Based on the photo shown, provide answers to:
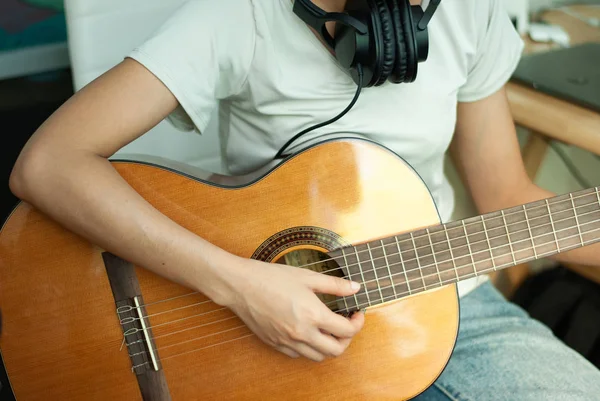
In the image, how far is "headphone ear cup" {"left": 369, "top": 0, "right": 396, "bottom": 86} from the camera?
86cm

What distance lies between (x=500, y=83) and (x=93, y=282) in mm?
758

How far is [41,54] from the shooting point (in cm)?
127

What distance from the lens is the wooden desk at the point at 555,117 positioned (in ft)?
4.20

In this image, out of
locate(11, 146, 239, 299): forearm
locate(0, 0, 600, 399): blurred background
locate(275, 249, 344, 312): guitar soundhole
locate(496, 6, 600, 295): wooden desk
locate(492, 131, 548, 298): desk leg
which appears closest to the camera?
locate(11, 146, 239, 299): forearm

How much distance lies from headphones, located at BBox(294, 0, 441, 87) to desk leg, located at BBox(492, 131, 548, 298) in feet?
2.75

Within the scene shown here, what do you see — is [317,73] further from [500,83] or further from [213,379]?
[213,379]

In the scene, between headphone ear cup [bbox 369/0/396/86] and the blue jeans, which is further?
the blue jeans

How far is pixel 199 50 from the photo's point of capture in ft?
2.88

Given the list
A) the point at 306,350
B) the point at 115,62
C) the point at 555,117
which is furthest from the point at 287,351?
the point at 555,117

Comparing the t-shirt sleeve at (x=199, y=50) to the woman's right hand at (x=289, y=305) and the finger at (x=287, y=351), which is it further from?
the finger at (x=287, y=351)

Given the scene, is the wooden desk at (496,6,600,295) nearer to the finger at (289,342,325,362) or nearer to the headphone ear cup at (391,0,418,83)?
the headphone ear cup at (391,0,418,83)

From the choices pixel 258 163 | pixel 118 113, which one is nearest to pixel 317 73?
pixel 258 163

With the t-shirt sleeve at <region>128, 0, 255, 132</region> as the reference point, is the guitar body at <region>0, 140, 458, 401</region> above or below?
below

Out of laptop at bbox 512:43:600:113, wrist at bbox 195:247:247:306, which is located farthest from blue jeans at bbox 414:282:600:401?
laptop at bbox 512:43:600:113
